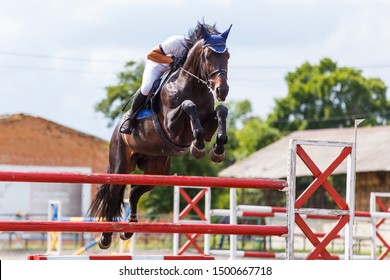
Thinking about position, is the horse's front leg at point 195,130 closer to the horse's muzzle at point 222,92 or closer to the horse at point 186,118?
the horse at point 186,118

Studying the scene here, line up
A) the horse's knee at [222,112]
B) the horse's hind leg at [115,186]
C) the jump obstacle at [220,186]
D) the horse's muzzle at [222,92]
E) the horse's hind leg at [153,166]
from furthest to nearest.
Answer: the horse's hind leg at [115,186] < the horse's hind leg at [153,166] < the horse's knee at [222,112] < the horse's muzzle at [222,92] < the jump obstacle at [220,186]

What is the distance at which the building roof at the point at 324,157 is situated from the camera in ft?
106

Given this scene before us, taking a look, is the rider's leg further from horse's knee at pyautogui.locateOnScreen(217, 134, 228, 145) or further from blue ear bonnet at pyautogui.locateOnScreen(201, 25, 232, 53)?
horse's knee at pyautogui.locateOnScreen(217, 134, 228, 145)

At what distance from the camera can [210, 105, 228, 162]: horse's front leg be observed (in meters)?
8.39

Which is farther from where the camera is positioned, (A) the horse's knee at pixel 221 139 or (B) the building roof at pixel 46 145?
(B) the building roof at pixel 46 145

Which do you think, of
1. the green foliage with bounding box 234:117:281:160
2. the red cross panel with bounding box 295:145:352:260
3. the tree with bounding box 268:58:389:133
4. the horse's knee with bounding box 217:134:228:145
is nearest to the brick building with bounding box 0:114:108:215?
the green foliage with bounding box 234:117:281:160

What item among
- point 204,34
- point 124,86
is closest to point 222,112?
point 204,34

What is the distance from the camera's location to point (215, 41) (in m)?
8.74

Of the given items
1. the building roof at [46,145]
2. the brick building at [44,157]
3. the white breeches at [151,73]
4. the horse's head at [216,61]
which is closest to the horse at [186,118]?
the horse's head at [216,61]

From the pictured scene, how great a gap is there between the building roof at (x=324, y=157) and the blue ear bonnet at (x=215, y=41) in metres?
21.7

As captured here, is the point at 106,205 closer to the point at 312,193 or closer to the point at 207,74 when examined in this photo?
the point at 207,74

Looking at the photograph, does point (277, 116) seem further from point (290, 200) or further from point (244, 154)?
point (290, 200)

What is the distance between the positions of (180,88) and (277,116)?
159 ft
